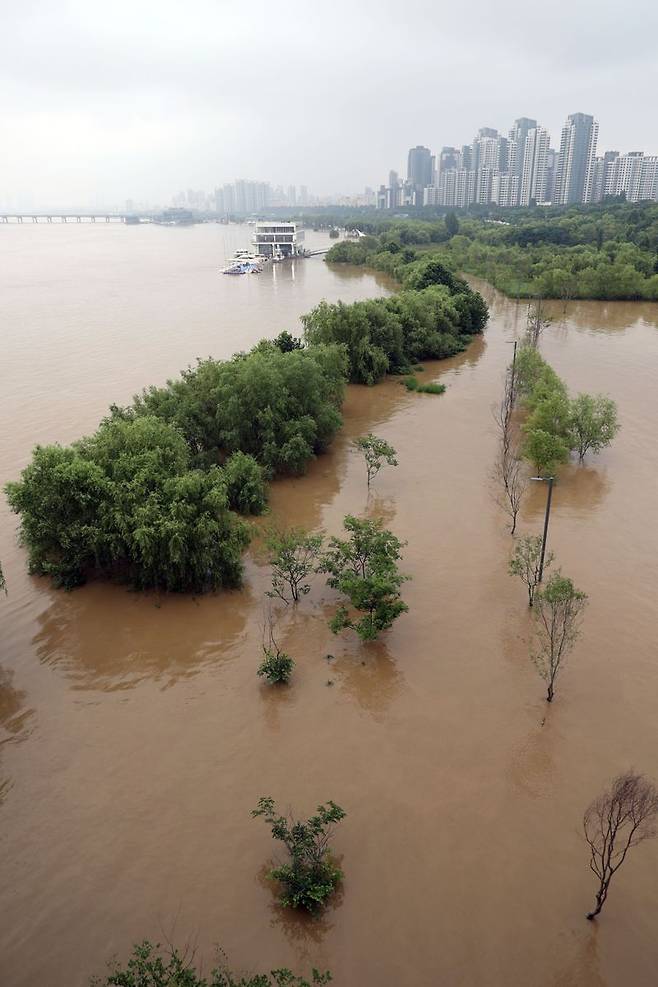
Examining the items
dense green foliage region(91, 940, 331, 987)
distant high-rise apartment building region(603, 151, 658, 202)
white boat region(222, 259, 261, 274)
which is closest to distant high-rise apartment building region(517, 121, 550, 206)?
distant high-rise apartment building region(603, 151, 658, 202)

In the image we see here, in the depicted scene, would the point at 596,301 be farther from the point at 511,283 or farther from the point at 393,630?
the point at 393,630

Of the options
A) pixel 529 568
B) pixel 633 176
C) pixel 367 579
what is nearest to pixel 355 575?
pixel 367 579

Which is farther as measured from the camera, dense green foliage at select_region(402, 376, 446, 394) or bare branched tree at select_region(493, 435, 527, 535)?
dense green foliage at select_region(402, 376, 446, 394)

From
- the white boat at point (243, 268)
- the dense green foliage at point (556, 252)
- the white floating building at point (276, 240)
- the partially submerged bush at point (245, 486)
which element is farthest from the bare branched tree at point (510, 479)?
the white floating building at point (276, 240)

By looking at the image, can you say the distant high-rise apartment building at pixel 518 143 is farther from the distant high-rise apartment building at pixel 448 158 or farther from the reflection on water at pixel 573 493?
the reflection on water at pixel 573 493

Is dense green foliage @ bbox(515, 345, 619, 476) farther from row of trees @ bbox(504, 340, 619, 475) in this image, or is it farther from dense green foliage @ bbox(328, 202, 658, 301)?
dense green foliage @ bbox(328, 202, 658, 301)

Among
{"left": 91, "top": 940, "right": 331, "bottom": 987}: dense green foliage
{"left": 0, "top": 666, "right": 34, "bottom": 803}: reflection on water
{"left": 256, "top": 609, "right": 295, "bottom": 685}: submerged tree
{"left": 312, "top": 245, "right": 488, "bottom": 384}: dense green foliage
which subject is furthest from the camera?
{"left": 312, "top": 245, "right": 488, "bottom": 384}: dense green foliage
